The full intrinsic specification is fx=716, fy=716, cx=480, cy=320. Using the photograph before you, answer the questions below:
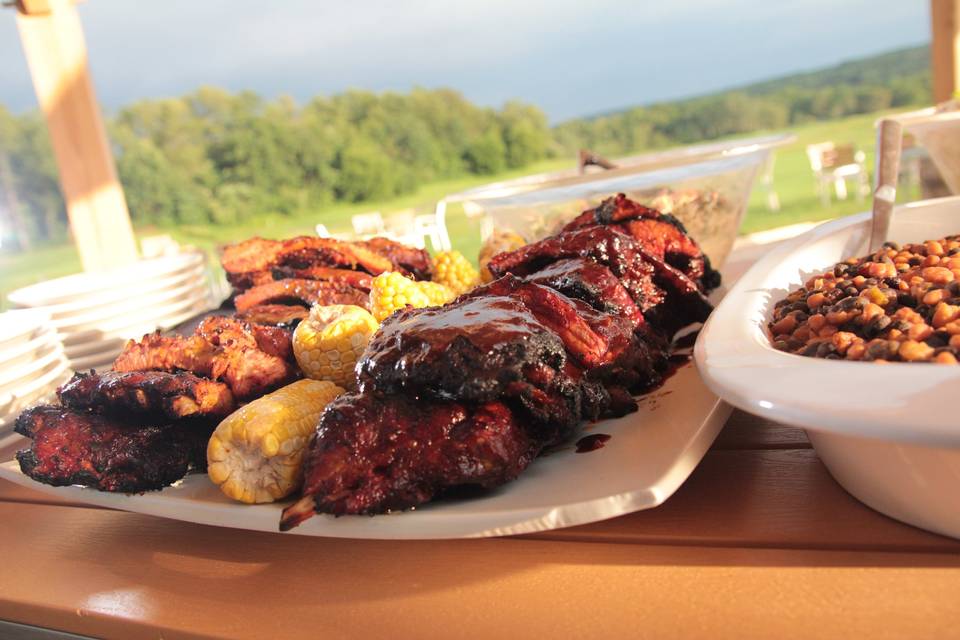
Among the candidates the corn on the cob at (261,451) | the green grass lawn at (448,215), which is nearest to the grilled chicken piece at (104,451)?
the corn on the cob at (261,451)

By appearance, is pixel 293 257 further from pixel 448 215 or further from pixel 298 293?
pixel 448 215

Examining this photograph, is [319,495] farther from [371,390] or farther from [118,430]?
[118,430]

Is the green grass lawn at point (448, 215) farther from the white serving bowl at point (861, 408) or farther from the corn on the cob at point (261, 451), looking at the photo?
the white serving bowl at point (861, 408)

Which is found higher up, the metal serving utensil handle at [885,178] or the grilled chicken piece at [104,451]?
the metal serving utensil handle at [885,178]

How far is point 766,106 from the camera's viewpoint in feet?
71.1

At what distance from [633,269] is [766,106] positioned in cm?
2282

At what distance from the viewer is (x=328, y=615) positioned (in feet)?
2.92

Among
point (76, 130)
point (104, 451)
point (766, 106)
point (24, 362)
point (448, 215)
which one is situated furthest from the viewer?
point (766, 106)

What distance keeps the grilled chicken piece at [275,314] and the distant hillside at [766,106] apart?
58.2ft

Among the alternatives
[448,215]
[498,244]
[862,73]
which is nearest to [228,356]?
[498,244]

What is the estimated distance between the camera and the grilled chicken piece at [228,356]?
4.27 ft

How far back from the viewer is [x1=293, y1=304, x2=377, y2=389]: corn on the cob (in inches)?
52.5

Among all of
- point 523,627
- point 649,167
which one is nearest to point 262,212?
point 649,167

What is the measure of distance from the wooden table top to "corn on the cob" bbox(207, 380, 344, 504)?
0.10m
